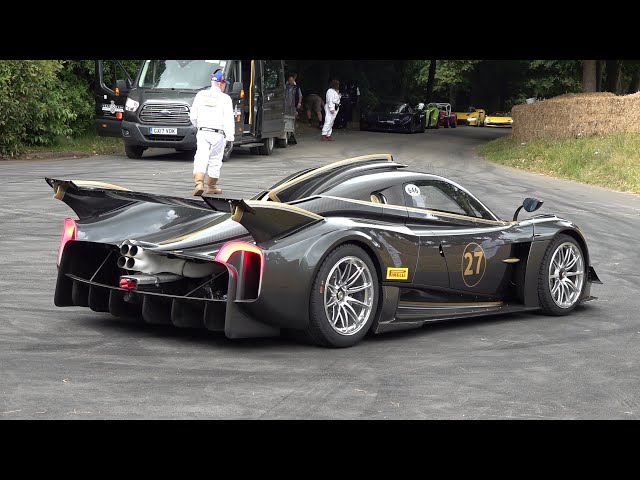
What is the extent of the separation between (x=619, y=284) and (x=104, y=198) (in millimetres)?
5705

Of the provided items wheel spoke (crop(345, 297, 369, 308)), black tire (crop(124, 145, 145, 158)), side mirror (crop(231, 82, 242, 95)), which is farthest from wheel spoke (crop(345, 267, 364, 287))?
black tire (crop(124, 145, 145, 158))

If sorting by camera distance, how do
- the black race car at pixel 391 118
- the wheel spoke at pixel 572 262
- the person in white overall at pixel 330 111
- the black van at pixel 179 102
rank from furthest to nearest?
the black race car at pixel 391 118
the person in white overall at pixel 330 111
the black van at pixel 179 102
the wheel spoke at pixel 572 262

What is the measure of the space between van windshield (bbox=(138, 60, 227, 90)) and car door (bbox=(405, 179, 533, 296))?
16.4 meters

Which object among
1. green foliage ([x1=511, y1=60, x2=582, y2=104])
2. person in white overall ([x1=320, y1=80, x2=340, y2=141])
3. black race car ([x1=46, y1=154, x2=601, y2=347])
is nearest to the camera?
black race car ([x1=46, y1=154, x2=601, y2=347])

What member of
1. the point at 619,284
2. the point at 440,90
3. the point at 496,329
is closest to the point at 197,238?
the point at 496,329

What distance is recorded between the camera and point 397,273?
8789mm

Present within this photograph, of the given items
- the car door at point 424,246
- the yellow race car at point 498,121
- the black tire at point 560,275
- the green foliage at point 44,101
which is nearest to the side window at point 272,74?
the green foliage at point 44,101

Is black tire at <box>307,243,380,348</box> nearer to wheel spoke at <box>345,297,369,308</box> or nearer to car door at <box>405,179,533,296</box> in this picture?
wheel spoke at <box>345,297,369,308</box>

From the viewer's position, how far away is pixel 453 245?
9.35 meters

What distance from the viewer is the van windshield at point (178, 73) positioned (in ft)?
84.4

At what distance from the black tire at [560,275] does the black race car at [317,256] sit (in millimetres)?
17

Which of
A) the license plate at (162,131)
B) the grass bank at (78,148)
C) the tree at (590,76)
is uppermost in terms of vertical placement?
the tree at (590,76)

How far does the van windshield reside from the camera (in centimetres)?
2572

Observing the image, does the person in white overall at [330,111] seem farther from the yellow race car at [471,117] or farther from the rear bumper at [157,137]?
the yellow race car at [471,117]
